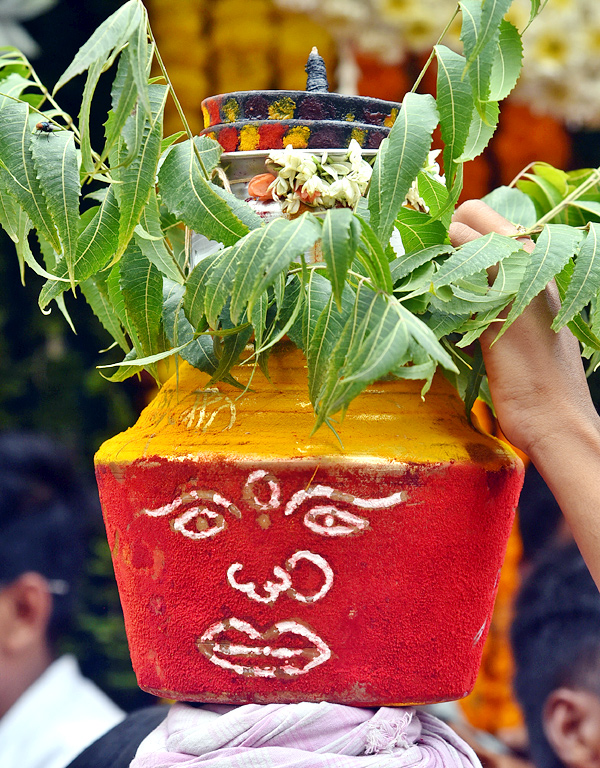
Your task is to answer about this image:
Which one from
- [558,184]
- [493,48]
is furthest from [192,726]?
[558,184]

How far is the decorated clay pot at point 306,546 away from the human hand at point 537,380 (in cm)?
5

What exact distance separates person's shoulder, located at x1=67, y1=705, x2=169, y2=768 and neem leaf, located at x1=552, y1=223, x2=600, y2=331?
2.60 feet

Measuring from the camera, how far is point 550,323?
720mm

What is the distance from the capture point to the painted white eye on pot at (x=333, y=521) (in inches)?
27.3

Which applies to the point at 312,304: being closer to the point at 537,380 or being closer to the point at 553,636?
the point at 537,380

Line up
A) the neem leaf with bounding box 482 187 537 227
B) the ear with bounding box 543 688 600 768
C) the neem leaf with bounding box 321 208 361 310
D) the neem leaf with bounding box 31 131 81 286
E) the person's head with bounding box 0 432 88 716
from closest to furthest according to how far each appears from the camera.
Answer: the neem leaf with bounding box 321 208 361 310 → the neem leaf with bounding box 31 131 81 286 → the neem leaf with bounding box 482 187 537 227 → the ear with bounding box 543 688 600 768 → the person's head with bounding box 0 432 88 716

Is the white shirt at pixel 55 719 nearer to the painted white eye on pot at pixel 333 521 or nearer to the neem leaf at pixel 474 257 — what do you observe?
the painted white eye on pot at pixel 333 521

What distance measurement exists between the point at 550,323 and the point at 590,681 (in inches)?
54.5

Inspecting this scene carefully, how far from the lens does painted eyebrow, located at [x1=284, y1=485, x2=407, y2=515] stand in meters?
0.69

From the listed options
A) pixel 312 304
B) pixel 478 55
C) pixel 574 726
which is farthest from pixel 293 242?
pixel 574 726

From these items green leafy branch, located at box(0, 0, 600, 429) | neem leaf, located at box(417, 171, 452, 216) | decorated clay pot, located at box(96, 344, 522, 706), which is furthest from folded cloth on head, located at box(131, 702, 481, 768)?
neem leaf, located at box(417, 171, 452, 216)

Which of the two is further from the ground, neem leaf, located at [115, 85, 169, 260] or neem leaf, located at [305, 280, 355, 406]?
neem leaf, located at [115, 85, 169, 260]

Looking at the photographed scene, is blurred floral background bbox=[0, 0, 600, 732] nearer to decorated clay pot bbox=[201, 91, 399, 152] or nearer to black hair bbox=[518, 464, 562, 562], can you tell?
black hair bbox=[518, 464, 562, 562]

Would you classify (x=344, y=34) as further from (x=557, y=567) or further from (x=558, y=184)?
(x=557, y=567)
